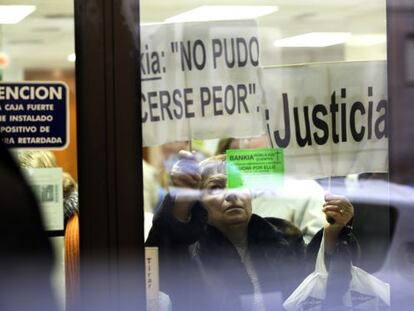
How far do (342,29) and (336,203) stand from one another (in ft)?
2.13

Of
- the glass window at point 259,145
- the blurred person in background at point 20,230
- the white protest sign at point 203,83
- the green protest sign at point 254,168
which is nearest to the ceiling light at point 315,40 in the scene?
the glass window at point 259,145

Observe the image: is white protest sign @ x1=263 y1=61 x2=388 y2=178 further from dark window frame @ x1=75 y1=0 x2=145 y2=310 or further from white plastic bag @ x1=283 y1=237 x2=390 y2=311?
dark window frame @ x1=75 y1=0 x2=145 y2=310

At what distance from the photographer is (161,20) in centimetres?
349

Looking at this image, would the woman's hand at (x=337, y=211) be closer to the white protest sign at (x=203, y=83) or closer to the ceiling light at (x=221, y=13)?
the white protest sign at (x=203, y=83)

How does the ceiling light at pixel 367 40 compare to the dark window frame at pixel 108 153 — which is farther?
the ceiling light at pixel 367 40

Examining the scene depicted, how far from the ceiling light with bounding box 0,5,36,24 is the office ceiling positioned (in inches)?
0.6

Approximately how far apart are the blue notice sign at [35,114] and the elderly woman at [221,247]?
467 mm

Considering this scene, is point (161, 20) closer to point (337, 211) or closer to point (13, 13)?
point (13, 13)

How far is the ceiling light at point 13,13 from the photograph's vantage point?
130 inches

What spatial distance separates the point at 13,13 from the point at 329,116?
120 centimetres

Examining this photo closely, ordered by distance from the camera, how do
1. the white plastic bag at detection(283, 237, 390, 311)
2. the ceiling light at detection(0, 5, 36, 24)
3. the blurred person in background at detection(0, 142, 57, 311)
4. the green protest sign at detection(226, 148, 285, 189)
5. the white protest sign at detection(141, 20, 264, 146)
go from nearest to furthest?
the blurred person in background at detection(0, 142, 57, 311)
the ceiling light at detection(0, 5, 36, 24)
the white protest sign at detection(141, 20, 264, 146)
the green protest sign at detection(226, 148, 285, 189)
the white plastic bag at detection(283, 237, 390, 311)

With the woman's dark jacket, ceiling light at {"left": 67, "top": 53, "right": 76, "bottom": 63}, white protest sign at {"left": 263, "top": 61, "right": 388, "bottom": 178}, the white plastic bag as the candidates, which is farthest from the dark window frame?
the white plastic bag

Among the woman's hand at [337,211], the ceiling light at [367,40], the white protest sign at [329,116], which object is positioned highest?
the ceiling light at [367,40]

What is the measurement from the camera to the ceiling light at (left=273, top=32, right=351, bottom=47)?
11.9 ft
